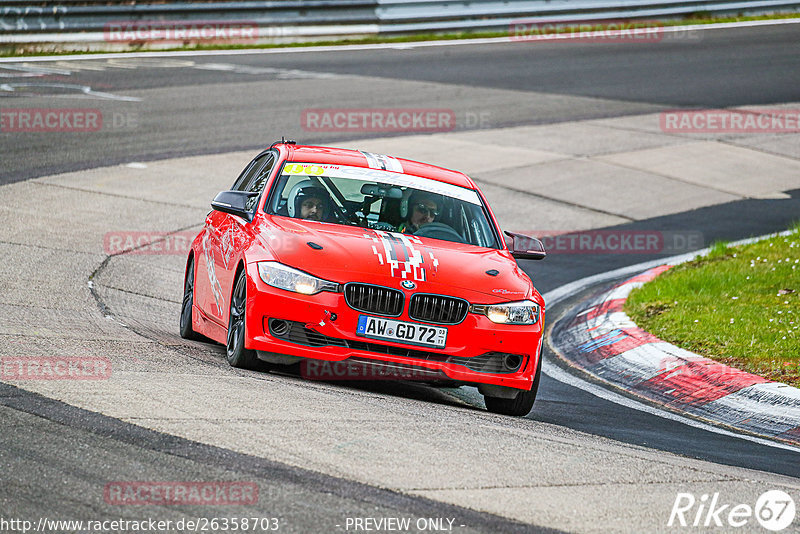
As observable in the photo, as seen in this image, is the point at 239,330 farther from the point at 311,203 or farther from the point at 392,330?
the point at 311,203

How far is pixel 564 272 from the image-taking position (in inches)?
518

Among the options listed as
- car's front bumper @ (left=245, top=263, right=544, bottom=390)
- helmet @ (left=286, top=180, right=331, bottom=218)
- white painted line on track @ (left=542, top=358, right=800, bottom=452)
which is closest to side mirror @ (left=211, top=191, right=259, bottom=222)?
helmet @ (left=286, top=180, right=331, bottom=218)

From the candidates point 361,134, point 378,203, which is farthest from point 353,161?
point 361,134

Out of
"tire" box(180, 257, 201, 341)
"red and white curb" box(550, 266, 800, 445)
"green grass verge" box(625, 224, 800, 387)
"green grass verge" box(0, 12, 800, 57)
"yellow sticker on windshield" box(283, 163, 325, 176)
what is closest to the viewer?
"red and white curb" box(550, 266, 800, 445)

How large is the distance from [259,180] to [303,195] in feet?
2.64

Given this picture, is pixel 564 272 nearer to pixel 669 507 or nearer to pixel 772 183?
pixel 772 183

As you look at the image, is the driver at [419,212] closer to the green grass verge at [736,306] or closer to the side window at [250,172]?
the side window at [250,172]

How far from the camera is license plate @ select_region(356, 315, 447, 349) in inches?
279

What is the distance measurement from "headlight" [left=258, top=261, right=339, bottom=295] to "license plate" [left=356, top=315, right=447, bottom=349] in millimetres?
285

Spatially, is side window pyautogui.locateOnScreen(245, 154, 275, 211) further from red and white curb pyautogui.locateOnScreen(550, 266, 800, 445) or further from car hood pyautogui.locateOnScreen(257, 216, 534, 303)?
red and white curb pyautogui.locateOnScreen(550, 266, 800, 445)

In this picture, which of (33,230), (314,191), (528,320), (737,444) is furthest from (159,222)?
(737,444)

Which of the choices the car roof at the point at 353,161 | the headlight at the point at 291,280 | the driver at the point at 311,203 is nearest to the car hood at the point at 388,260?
the headlight at the point at 291,280

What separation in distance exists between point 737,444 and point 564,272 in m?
6.02

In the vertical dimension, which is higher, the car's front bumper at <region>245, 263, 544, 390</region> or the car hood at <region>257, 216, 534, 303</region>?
the car hood at <region>257, 216, 534, 303</region>
